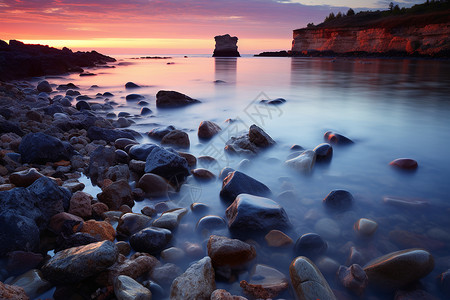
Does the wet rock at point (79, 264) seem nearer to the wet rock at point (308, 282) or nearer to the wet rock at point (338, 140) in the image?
the wet rock at point (308, 282)

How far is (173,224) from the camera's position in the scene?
2412 mm

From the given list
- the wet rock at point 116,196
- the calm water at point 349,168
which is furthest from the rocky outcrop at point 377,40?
the wet rock at point 116,196

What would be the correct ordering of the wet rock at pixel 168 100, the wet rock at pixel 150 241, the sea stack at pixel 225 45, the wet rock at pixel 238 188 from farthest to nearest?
the sea stack at pixel 225 45 → the wet rock at pixel 168 100 → the wet rock at pixel 238 188 → the wet rock at pixel 150 241

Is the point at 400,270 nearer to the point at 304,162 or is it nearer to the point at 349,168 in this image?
the point at 304,162

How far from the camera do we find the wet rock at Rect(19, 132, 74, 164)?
3.41m

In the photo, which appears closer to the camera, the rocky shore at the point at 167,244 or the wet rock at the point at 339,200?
the rocky shore at the point at 167,244

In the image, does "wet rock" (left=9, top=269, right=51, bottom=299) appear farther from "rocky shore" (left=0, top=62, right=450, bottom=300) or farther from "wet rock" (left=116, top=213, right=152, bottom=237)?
"wet rock" (left=116, top=213, right=152, bottom=237)

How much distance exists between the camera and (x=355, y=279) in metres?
1.78

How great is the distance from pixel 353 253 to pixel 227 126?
461 cm

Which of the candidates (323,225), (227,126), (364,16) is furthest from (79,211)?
(364,16)

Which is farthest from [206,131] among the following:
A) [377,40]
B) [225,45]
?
[225,45]

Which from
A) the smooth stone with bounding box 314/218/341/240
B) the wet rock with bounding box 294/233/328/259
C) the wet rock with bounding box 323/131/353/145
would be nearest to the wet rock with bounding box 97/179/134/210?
the wet rock with bounding box 294/233/328/259

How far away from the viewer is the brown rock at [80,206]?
243 cm

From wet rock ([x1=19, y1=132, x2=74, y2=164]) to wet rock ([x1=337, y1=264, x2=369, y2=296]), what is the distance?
11.3 feet
